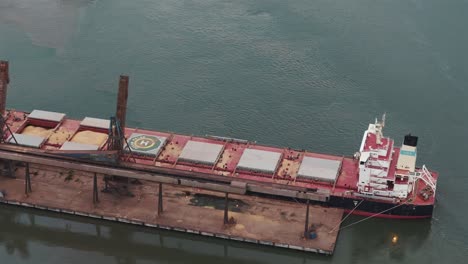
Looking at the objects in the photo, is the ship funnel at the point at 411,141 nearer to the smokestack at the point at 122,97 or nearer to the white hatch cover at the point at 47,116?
the smokestack at the point at 122,97

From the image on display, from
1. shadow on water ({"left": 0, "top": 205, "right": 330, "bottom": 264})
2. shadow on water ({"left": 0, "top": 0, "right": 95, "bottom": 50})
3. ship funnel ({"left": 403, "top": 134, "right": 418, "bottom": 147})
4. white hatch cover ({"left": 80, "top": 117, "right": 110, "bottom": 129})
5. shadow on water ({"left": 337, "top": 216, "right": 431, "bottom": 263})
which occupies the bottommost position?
shadow on water ({"left": 0, "top": 205, "right": 330, "bottom": 264})

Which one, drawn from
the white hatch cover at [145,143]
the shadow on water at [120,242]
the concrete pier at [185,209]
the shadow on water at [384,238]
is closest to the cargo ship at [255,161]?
the white hatch cover at [145,143]

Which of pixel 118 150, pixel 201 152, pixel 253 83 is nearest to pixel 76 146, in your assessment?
pixel 118 150

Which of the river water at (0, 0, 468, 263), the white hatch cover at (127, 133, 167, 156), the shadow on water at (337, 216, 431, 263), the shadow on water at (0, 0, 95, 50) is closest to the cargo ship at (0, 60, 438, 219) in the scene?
the white hatch cover at (127, 133, 167, 156)

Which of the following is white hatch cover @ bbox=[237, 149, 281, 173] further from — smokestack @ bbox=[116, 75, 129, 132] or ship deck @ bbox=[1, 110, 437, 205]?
smokestack @ bbox=[116, 75, 129, 132]

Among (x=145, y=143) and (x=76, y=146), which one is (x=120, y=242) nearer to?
(x=76, y=146)
